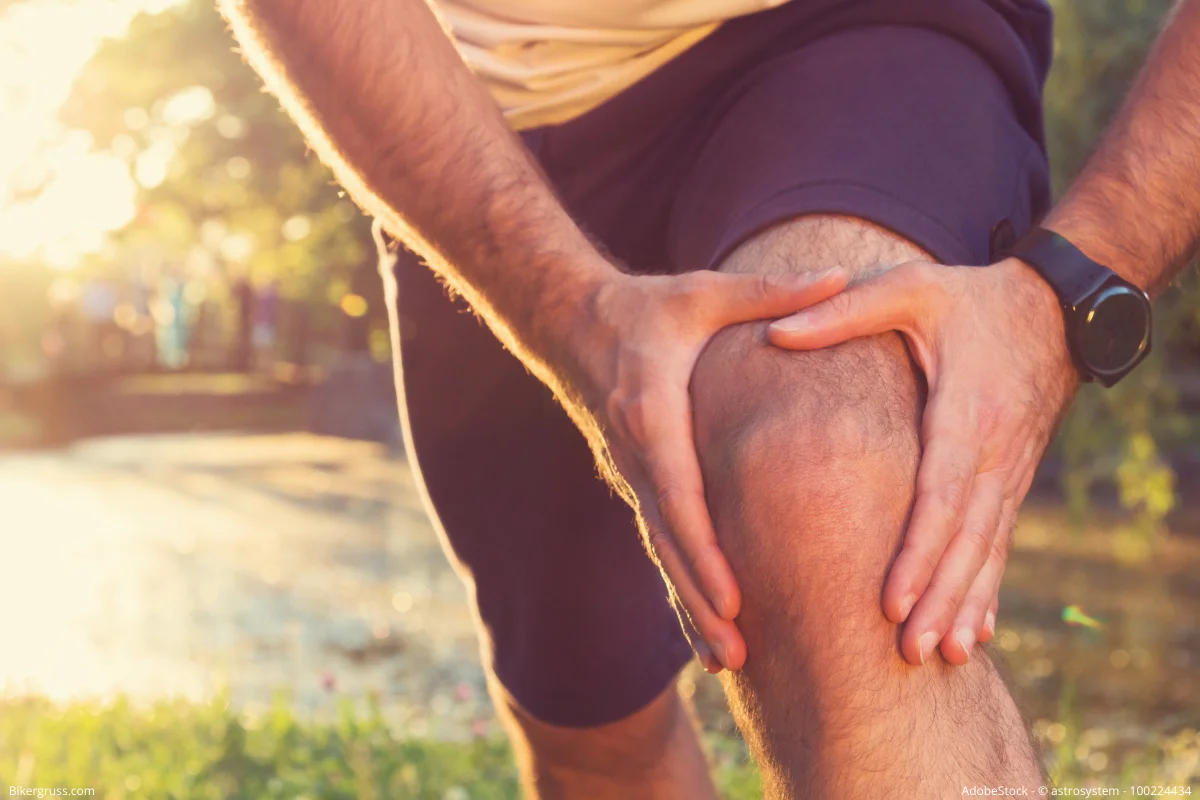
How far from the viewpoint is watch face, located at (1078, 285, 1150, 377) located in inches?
42.8

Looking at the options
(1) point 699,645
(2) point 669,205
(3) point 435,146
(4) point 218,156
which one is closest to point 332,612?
(2) point 669,205

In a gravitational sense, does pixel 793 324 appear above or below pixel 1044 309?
above

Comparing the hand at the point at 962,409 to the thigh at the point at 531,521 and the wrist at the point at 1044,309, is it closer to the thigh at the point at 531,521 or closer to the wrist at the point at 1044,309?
the wrist at the point at 1044,309

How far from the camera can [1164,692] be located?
5.94 m

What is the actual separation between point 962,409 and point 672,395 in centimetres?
22

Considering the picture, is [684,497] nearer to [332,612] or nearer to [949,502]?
[949,502]

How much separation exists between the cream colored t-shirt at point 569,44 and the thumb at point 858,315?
428mm

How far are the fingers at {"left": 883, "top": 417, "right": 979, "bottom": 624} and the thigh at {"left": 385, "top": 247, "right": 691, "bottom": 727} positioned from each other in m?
0.83

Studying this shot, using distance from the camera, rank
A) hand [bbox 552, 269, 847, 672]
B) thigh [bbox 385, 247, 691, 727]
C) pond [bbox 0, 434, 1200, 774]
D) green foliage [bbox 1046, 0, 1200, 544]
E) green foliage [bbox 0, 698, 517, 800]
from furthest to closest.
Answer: green foliage [bbox 1046, 0, 1200, 544] < pond [bbox 0, 434, 1200, 774] < green foliage [bbox 0, 698, 517, 800] < thigh [bbox 385, 247, 691, 727] < hand [bbox 552, 269, 847, 672]

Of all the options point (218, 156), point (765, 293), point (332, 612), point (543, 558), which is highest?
point (765, 293)

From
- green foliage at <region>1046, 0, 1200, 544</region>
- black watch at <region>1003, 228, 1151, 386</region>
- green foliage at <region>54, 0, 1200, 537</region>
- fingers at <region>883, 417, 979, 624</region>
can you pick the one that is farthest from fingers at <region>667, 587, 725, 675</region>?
green foliage at <region>54, 0, 1200, 537</region>

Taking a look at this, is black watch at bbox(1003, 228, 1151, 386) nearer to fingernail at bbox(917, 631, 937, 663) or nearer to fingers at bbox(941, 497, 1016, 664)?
fingers at bbox(941, 497, 1016, 664)

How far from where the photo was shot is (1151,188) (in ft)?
3.84

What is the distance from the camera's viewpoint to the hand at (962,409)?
904 mm
